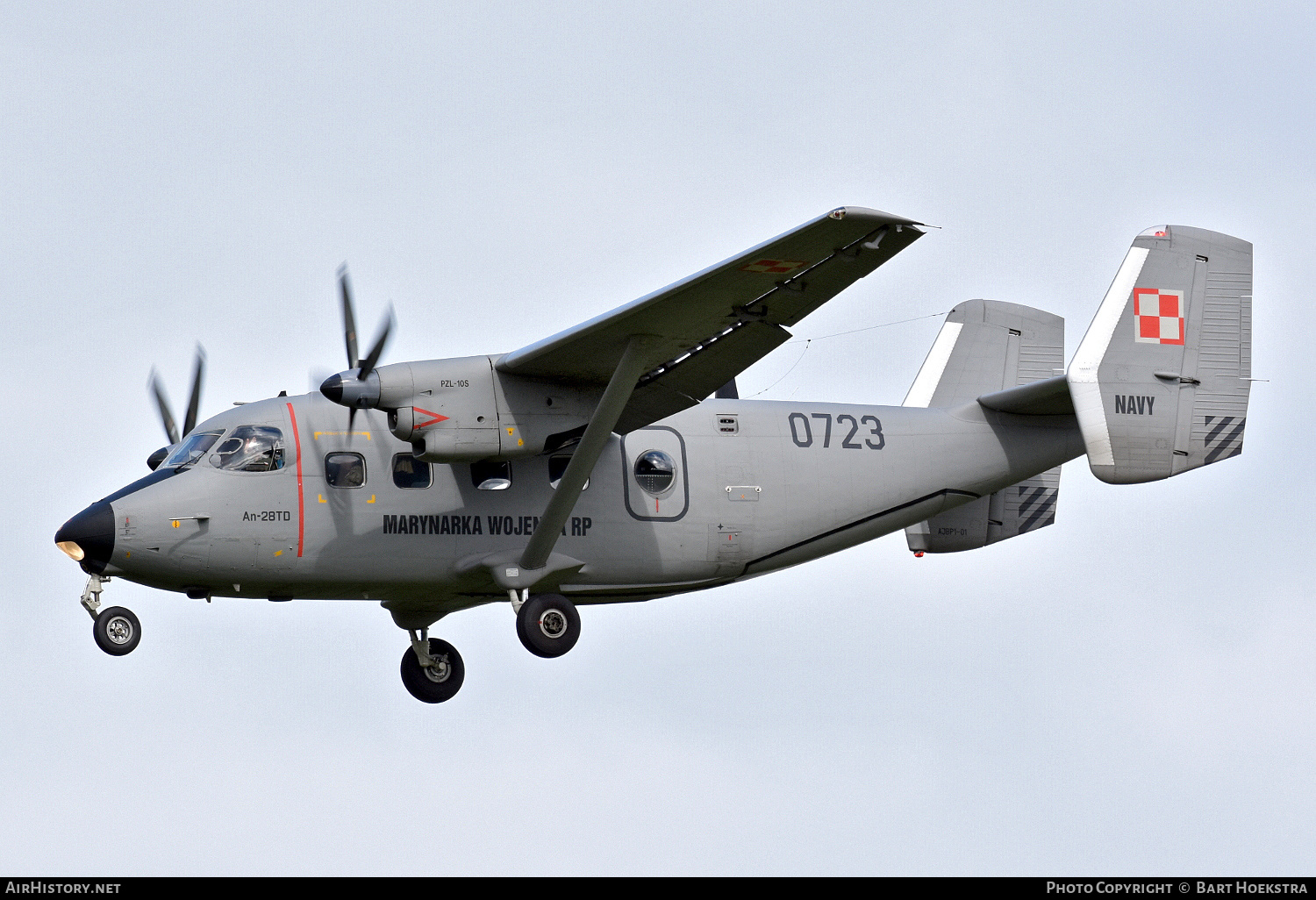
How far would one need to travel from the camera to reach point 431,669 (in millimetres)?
21906

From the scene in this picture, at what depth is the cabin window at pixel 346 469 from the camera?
64.7 ft

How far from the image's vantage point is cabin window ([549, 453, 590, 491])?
20469 mm

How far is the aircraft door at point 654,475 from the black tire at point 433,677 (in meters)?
3.00

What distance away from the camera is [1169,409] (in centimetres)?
2161

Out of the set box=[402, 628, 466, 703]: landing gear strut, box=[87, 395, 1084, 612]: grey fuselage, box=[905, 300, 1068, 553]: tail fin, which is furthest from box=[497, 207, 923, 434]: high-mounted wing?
box=[905, 300, 1068, 553]: tail fin

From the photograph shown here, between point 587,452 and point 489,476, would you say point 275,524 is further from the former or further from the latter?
point 587,452

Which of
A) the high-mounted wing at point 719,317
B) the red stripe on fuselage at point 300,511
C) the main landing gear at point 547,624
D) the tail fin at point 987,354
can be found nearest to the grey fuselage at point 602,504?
the red stripe on fuselage at point 300,511

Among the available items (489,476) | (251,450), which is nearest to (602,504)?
(489,476)

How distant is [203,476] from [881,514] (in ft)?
24.8

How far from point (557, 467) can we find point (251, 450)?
10.6 ft

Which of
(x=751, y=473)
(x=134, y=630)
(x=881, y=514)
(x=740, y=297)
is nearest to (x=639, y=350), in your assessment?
(x=740, y=297)

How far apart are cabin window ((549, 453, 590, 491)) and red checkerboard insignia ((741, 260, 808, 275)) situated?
355 cm

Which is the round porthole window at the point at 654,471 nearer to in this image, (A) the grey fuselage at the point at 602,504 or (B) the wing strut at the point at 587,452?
(A) the grey fuselage at the point at 602,504

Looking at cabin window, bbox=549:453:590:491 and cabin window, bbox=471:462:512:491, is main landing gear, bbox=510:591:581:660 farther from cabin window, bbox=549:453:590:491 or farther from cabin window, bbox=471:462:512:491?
cabin window, bbox=549:453:590:491
